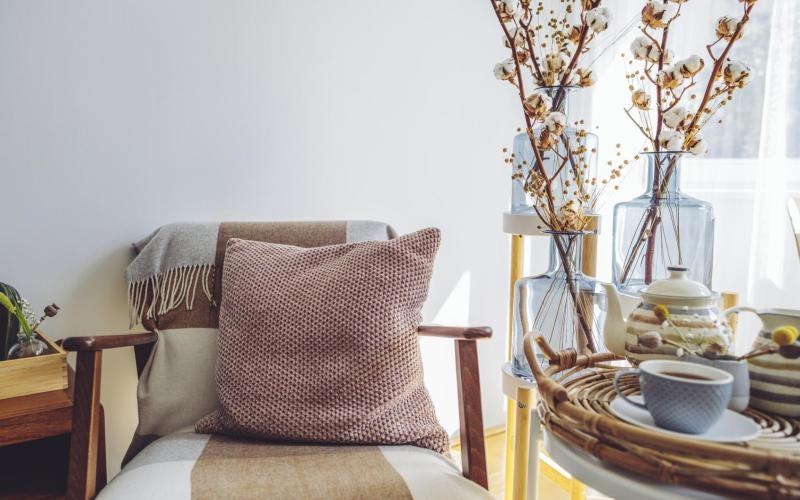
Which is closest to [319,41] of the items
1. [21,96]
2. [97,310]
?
[21,96]

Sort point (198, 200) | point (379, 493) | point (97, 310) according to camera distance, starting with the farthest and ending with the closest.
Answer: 1. point (198, 200)
2. point (97, 310)
3. point (379, 493)

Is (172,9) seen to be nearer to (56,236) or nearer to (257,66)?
(257,66)

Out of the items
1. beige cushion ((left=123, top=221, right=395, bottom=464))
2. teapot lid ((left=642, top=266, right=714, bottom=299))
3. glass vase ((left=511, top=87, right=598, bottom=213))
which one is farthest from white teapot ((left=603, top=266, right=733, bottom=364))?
A: beige cushion ((left=123, top=221, right=395, bottom=464))

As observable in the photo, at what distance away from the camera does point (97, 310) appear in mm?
1429

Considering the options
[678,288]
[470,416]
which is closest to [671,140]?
[678,288]

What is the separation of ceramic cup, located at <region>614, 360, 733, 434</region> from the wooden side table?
2.97 feet

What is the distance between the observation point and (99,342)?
1032 millimetres

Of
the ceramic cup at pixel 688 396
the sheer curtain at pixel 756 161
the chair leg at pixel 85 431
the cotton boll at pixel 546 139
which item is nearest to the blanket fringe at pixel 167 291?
the chair leg at pixel 85 431

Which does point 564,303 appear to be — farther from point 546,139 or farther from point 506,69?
point 506,69

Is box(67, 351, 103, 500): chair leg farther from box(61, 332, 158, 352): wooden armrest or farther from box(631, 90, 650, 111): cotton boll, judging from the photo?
box(631, 90, 650, 111): cotton boll

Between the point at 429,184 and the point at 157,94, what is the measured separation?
824 millimetres

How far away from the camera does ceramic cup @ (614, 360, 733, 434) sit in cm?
60

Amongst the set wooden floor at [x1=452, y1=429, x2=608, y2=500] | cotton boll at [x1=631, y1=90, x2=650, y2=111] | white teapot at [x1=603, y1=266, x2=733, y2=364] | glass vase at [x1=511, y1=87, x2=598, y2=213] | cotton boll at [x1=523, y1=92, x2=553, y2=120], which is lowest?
wooden floor at [x1=452, y1=429, x2=608, y2=500]

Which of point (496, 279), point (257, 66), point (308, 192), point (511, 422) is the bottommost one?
point (511, 422)
